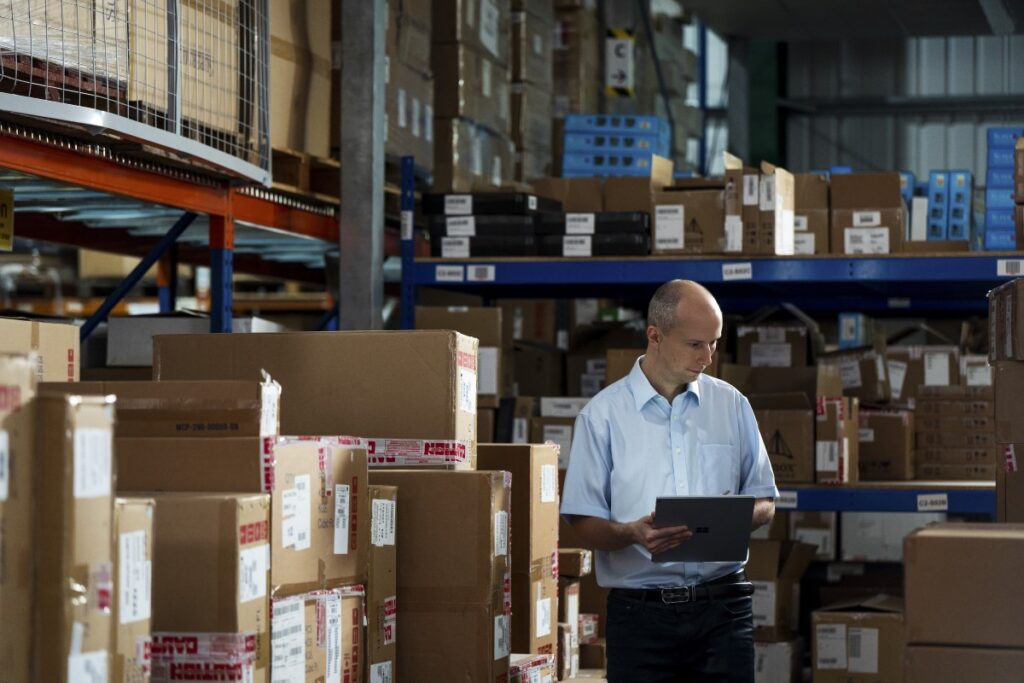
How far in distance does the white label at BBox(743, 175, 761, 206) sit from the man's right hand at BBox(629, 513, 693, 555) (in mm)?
3037

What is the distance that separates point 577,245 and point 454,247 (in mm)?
591

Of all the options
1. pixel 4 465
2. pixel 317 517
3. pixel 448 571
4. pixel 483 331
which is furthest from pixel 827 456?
pixel 4 465

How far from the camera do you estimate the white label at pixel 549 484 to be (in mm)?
4641

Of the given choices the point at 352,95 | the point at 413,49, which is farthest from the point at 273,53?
the point at 413,49

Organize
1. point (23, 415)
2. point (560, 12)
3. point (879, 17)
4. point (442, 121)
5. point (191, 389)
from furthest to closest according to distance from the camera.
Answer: point (879, 17), point (560, 12), point (442, 121), point (191, 389), point (23, 415)

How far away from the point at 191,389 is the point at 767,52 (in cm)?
1291

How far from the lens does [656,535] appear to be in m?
3.93

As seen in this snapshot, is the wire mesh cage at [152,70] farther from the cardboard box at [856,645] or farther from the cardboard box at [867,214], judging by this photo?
the cardboard box at [856,645]

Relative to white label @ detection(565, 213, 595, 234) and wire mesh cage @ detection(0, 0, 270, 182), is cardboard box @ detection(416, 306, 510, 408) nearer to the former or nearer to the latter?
white label @ detection(565, 213, 595, 234)

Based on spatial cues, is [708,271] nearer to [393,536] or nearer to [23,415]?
[393,536]

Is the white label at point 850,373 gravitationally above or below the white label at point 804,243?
below

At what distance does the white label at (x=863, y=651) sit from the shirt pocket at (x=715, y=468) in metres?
2.91

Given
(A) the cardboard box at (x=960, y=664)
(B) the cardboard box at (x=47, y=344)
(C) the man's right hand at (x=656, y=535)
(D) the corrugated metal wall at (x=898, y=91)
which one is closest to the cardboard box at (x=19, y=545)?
(B) the cardboard box at (x=47, y=344)

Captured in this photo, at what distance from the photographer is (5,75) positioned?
4344mm
